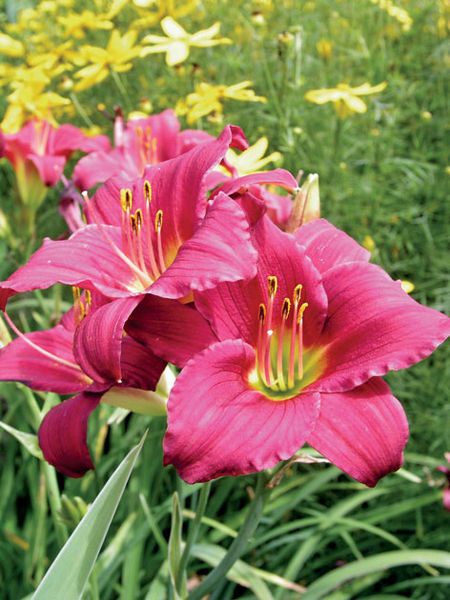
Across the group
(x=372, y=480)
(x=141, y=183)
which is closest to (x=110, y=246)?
(x=141, y=183)

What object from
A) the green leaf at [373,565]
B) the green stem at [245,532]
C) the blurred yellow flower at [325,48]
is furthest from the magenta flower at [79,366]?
the blurred yellow flower at [325,48]

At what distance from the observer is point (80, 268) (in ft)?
2.38

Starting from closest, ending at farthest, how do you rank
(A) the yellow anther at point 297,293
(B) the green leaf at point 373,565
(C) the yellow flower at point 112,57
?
1. (A) the yellow anther at point 297,293
2. (B) the green leaf at point 373,565
3. (C) the yellow flower at point 112,57

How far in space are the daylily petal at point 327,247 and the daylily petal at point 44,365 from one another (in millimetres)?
332

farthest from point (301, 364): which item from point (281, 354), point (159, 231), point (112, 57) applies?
point (112, 57)

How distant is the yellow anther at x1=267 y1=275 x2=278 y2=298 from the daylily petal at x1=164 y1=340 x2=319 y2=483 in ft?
0.25

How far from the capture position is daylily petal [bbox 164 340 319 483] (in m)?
0.58

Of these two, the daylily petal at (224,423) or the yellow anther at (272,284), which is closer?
the daylily petal at (224,423)

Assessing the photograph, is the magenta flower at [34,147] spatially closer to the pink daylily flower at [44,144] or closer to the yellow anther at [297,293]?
the pink daylily flower at [44,144]

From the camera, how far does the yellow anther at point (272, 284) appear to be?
0.70 meters

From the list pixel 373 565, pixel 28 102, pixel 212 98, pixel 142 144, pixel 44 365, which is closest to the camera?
pixel 44 365

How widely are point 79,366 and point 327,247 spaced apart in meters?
0.34

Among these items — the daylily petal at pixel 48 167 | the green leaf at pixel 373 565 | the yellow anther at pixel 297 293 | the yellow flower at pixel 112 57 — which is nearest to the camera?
the yellow anther at pixel 297 293

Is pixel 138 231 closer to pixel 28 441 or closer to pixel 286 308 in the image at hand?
pixel 286 308
